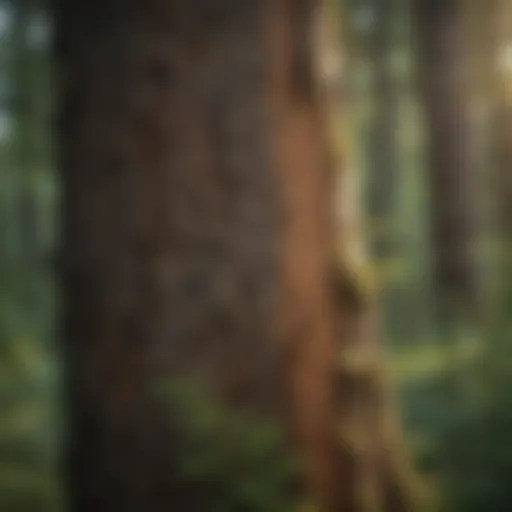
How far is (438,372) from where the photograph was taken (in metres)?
4.11

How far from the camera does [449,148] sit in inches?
301

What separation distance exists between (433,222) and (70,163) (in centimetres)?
473

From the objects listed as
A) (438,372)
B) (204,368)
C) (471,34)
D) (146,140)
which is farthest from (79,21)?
(471,34)

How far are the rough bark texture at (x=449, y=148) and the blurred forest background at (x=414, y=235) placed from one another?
0.05 feet

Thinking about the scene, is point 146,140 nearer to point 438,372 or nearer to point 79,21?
point 79,21

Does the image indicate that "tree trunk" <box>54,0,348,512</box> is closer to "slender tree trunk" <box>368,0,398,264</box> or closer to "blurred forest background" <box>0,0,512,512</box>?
"blurred forest background" <box>0,0,512,512</box>

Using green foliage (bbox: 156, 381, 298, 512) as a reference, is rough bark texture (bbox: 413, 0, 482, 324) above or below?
above

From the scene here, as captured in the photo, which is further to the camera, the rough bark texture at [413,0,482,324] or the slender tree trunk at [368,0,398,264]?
the rough bark texture at [413,0,482,324]

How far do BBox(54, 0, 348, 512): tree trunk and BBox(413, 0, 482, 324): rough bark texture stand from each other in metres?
3.69

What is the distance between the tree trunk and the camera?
282 cm

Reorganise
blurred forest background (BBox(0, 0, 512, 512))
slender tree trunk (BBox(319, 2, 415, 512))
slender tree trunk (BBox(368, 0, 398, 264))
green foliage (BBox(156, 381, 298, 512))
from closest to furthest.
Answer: green foliage (BBox(156, 381, 298, 512)) → slender tree trunk (BBox(319, 2, 415, 512)) → blurred forest background (BBox(0, 0, 512, 512)) → slender tree trunk (BBox(368, 0, 398, 264))

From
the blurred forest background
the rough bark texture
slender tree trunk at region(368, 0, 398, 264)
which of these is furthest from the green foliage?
the rough bark texture

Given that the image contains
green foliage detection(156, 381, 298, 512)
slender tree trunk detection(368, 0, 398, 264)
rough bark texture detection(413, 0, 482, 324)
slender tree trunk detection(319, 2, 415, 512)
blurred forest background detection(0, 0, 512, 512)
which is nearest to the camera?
green foliage detection(156, 381, 298, 512)

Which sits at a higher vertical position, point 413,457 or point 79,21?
point 79,21
